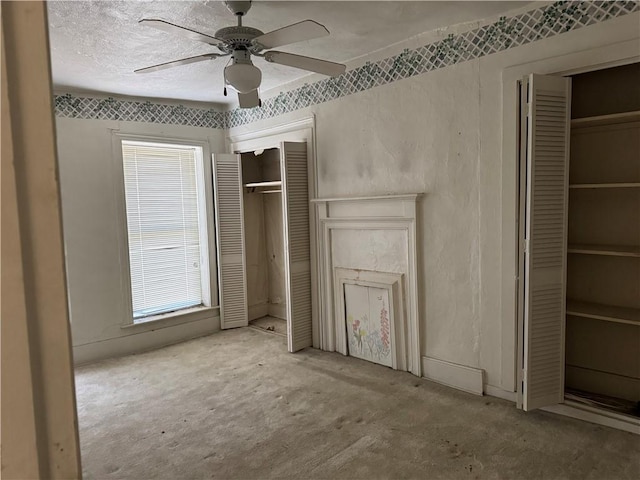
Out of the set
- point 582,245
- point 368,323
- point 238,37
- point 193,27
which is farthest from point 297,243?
point 582,245

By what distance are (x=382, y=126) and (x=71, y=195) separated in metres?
2.99

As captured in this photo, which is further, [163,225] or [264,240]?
[264,240]

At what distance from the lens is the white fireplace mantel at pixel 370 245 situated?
3639 millimetres

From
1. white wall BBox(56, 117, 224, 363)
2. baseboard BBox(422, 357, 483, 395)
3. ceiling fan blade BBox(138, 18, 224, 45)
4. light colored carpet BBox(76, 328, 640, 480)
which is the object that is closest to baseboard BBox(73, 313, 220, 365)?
white wall BBox(56, 117, 224, 363)

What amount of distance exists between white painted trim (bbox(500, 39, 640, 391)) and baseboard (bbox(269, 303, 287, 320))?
304 centimetres

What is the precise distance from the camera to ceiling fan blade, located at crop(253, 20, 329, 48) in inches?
87.9

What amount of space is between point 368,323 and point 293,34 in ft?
8.42

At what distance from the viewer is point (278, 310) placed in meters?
5.73

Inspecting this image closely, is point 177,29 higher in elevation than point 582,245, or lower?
higher

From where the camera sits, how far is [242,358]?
4.30 m

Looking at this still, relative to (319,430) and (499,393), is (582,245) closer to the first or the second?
(499,393)

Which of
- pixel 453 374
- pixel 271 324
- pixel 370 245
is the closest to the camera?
pixel 453 374

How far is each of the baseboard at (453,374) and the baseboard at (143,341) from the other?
269 cm

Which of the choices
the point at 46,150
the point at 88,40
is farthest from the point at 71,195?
the point at 46,150
